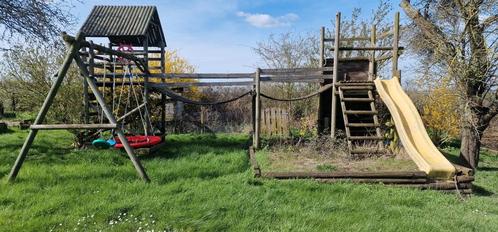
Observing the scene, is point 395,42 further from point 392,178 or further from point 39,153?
point 39,153

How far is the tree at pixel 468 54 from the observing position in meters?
7.80

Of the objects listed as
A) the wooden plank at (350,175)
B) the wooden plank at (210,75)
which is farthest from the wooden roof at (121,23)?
the wooden plank at (350,175)

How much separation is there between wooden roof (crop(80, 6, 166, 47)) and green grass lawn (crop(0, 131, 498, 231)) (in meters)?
6.55

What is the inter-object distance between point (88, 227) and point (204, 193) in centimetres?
157

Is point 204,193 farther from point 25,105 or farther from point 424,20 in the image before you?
point 25,105

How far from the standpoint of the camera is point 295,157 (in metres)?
7.86

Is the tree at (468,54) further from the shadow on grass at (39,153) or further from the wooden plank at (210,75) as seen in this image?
the shadow on grass at (39,153)

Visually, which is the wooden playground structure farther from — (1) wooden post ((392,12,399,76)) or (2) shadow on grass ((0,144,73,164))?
(2) shadow on grass ((0,144,73,164))

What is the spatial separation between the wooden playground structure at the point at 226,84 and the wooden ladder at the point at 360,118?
22 millimetres

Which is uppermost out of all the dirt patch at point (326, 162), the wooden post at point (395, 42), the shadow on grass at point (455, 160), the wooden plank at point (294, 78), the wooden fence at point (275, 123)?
the wooden post at point (395, 42)

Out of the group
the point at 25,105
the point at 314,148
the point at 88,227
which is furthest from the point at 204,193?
the point at 25,105

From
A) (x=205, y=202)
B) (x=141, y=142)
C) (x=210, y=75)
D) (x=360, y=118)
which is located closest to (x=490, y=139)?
(x=360, y=118)

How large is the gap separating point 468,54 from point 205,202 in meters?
6.86

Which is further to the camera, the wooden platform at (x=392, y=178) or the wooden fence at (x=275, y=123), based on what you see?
the wooden fence at (x=275, y=123)
